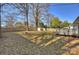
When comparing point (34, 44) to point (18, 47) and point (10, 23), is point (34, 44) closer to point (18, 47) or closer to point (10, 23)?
point (18, 47)

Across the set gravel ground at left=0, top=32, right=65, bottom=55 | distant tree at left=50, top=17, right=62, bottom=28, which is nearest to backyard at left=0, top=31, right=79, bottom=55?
gravel ground at left=0, top=32, right=65, bottom=55

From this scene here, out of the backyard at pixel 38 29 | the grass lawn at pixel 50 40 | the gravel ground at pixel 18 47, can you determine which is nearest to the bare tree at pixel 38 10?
the backyard at pixel 38 29

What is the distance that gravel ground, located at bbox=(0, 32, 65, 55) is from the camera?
10.6 ft

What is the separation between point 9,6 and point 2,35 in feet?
1.29

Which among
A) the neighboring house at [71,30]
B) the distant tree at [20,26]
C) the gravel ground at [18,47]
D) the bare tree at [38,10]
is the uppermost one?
the bare tree at [38,10]

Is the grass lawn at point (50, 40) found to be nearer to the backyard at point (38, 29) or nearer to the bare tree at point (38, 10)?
the backyard at point (38, 29)

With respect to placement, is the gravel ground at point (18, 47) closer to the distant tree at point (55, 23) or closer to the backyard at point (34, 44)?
the backyard at point (34, 44)

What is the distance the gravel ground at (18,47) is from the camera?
3.24m

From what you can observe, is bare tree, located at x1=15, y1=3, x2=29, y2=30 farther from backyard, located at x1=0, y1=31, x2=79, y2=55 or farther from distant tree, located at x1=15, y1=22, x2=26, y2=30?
backyard, located at x1=0, y1=31, x2=79, y2=55

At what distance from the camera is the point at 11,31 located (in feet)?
10.6

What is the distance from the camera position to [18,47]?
324 centimetres

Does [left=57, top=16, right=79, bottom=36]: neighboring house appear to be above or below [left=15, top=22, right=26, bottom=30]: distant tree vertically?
below

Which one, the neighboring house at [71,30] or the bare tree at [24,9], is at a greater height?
the bare tree at [24,9]
